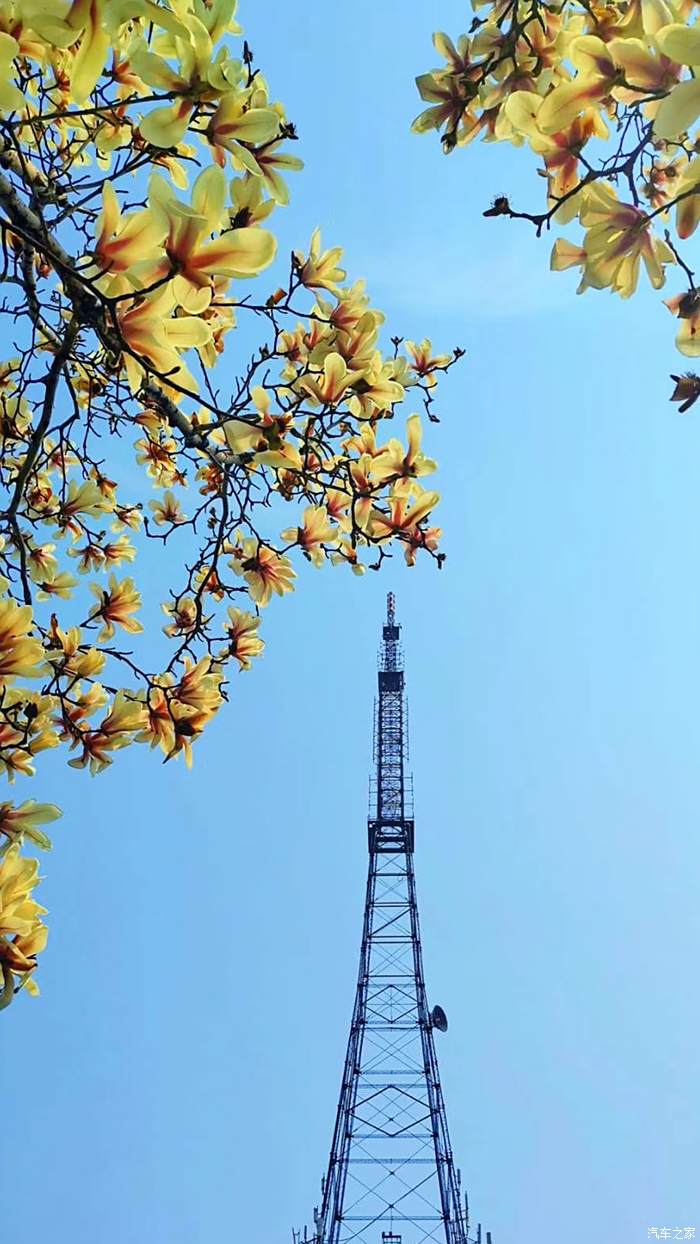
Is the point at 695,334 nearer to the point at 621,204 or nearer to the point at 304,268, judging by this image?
the point at 621,204

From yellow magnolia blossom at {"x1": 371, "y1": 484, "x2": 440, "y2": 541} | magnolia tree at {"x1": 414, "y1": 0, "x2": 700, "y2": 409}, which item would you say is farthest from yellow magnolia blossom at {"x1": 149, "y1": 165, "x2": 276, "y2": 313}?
yellow magnolia blossom at {"x1": 371, "y1": 484, "x2": 440, "y2": 541}

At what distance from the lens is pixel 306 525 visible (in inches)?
90.3

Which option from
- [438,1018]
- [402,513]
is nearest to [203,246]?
[402,513]

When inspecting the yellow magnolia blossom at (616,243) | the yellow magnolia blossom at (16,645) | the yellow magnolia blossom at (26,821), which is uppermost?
the yellow magnolia blossom at (616,243)

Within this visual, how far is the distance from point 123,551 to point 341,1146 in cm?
1566

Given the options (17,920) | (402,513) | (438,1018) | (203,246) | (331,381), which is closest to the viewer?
(203,246)

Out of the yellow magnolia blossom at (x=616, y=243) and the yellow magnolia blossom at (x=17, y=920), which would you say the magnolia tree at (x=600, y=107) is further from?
the yellow magnolia blossom at (x=17, y=920)

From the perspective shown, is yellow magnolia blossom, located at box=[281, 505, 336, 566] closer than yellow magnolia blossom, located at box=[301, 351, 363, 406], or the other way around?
yellow magnolia blossom, located at box=[301, 351, 363, 406]

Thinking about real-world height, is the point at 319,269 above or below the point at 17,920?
above

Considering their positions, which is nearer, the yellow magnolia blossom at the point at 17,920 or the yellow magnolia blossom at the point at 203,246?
the yellow magnolia blossom at the point at 203,246

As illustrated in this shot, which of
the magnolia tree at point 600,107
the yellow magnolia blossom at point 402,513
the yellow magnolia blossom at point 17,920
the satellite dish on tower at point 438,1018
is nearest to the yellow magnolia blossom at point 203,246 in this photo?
the magnolia tree at point 600,107

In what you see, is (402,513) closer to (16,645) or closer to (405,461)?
(405,461)

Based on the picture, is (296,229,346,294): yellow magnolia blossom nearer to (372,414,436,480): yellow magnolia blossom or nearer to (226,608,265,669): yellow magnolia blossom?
(372,414,436,480): yellow magnolia blossom

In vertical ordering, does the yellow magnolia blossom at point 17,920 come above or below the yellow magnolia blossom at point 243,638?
below
